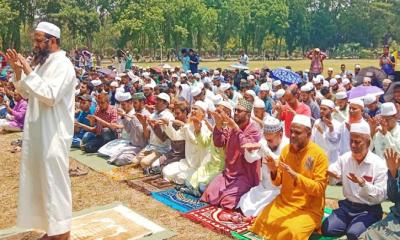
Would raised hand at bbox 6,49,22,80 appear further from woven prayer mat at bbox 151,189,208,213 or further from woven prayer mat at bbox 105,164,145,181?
woven prayer mat at bbox 105,164,145,181

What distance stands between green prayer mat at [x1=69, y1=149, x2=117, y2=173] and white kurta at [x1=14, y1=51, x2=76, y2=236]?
10.3ft

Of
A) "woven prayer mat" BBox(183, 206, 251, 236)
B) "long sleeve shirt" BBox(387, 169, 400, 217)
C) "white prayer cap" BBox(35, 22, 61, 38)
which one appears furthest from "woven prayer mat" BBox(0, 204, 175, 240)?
"long sleeve shirt" BBox(387, 169, 400, 217)

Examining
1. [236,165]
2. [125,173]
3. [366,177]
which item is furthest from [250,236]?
[125,173]

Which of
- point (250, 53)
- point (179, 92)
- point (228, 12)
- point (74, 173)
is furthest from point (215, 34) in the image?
point (74, 173)

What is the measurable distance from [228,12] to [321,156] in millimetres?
51584

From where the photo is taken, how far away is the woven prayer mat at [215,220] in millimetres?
4422

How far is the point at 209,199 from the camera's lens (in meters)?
5.16

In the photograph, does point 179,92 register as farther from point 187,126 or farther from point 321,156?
point 321,156

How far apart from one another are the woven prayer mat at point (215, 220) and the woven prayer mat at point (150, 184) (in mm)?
950

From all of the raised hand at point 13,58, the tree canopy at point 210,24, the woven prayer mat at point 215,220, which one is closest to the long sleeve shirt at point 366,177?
the woven prayer mat at point 215,220

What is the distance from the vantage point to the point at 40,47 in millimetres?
3537

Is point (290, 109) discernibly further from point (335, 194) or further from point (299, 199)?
point (299, 199)

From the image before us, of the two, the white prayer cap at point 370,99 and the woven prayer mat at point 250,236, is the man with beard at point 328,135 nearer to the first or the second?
the white prayer cap at point 370,99

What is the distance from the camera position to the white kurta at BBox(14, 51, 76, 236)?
3.45 m
